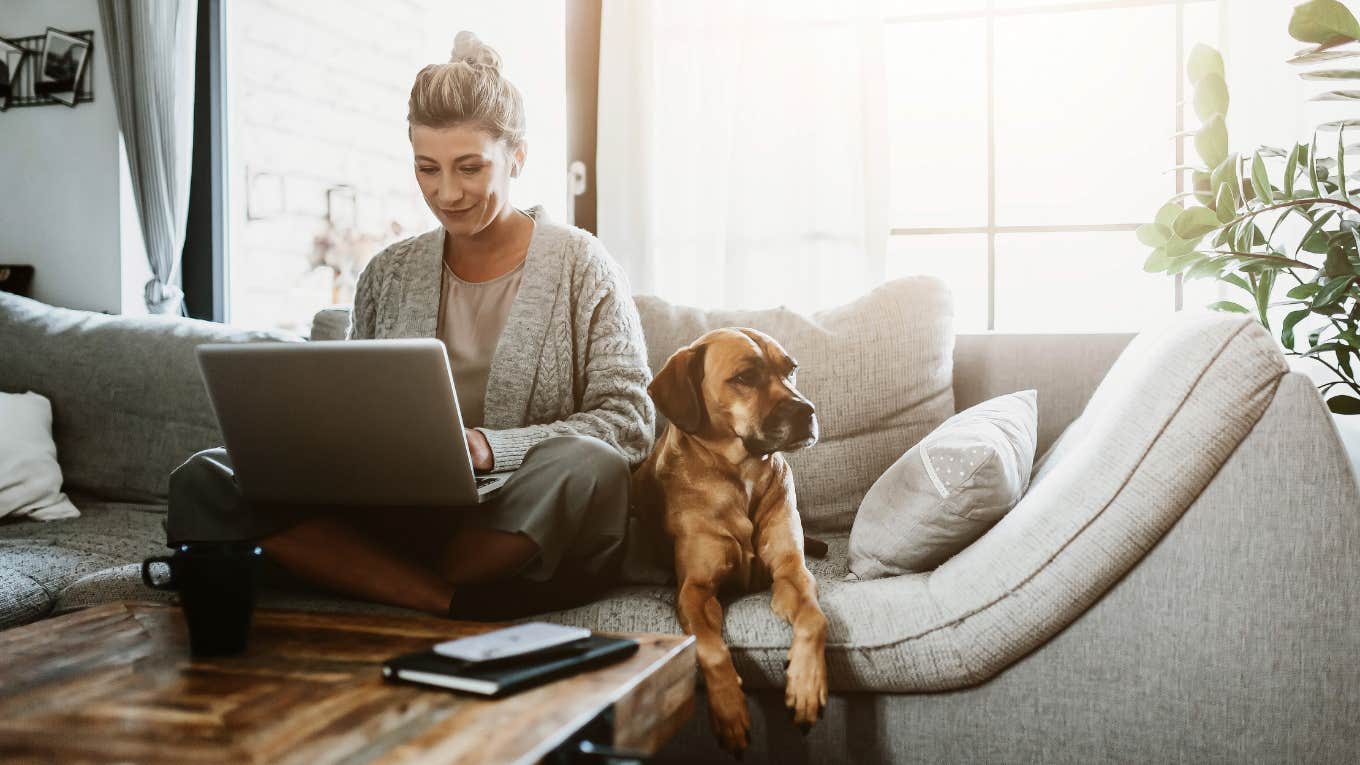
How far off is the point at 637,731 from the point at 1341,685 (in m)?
0.88

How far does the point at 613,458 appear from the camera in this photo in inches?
55.6

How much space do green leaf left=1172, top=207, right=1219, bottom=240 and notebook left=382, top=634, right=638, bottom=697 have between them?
5.28 feet

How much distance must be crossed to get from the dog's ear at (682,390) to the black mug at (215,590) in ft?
2.25

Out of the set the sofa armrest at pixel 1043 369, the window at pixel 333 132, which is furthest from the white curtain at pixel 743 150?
the sofa armrest at pixel 1043 369

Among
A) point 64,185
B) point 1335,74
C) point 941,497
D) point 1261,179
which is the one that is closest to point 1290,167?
point 1261,179

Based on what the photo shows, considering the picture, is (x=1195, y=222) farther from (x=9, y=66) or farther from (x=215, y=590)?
(x=9, y=66)

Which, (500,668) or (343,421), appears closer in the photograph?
(500,668)

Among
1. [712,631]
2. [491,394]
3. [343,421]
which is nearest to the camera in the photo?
[343,421]

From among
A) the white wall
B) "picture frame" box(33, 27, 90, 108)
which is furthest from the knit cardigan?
"picture frame" box(33, 27, 90, 108)

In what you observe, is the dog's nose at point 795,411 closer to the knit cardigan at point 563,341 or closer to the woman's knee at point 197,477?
the knit cardigan at point 563,341

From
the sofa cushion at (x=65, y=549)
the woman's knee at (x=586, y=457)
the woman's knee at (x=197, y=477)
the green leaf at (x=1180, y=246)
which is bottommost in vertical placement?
the sofa cushion at (x=65, y=549)

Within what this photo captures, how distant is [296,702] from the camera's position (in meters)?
0.84

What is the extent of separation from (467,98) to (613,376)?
0.56m

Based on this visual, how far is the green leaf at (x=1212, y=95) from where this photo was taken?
1936 millimetres
